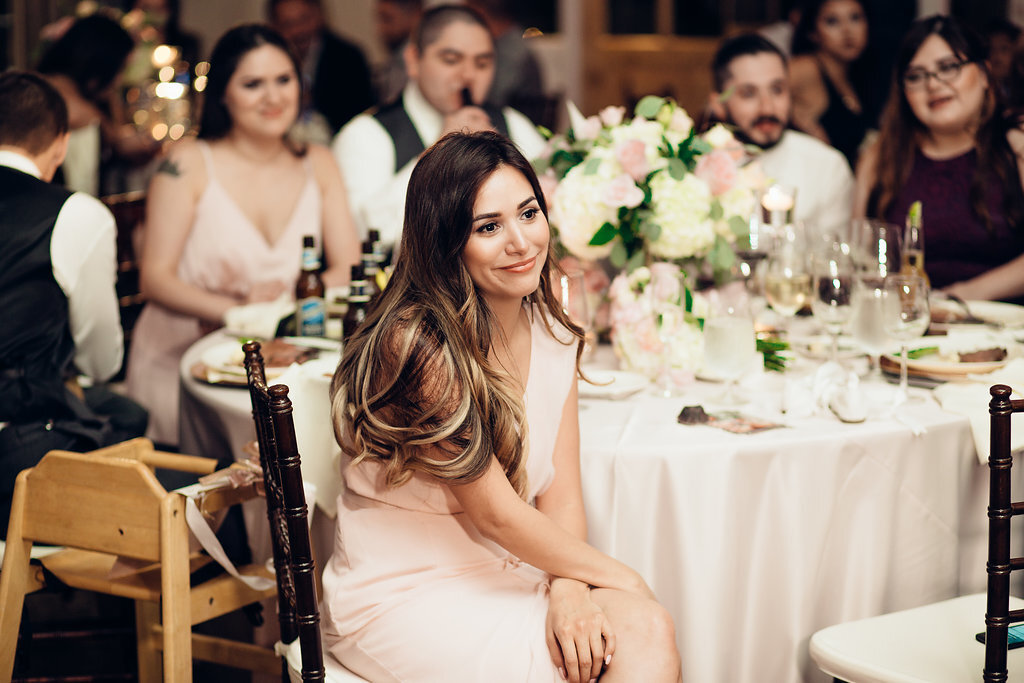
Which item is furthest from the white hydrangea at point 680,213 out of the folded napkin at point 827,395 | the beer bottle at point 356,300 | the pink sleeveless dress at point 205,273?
the pink sleeveless dress at point 205,273

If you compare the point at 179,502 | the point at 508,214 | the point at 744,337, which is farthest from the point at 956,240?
the point at 179,502

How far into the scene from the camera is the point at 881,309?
2039 millimetres

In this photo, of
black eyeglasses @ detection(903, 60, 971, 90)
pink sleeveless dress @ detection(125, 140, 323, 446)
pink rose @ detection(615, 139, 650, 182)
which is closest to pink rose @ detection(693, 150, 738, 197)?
pink rose @ detection(615, 139, 650, 182)

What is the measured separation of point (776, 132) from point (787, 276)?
1.43m

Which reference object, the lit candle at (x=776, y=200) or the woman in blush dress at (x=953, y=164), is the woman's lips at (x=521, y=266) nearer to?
the lit candle at (x=776, y=200)

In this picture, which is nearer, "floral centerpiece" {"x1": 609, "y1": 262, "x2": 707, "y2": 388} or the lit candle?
"floral centerpiece" {"x1": 609, "y1": 262, "x2": 707, "y2": 388}

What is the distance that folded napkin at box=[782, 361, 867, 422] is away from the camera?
75.2 inches

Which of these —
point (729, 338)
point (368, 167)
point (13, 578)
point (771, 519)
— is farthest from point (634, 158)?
point (368, 167)

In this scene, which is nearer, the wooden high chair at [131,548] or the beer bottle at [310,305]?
the wooden high chair at [131,548]

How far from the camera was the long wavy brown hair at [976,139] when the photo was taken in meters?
3.15

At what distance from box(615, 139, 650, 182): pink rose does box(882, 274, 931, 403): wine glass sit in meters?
0.54

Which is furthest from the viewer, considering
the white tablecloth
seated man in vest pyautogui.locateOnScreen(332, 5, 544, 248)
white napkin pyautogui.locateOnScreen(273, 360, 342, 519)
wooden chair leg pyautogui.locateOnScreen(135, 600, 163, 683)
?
seated man in vest pyautogui.locateOnScreen(332, 5, 544, 248)

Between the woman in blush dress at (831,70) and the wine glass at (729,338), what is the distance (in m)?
3.02

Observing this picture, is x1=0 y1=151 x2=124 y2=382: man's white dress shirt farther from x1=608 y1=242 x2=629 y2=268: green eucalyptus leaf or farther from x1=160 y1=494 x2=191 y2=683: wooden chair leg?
x1=608 y1=242 x2=629 y2=268: green eucalyptus leaf
